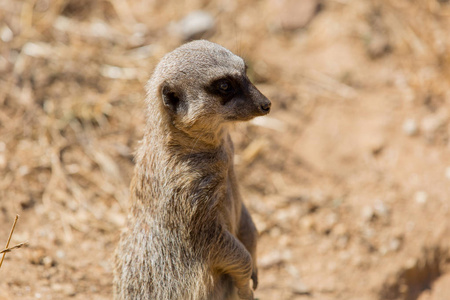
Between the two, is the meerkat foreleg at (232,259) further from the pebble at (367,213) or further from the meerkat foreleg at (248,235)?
the pebble at (367,213)

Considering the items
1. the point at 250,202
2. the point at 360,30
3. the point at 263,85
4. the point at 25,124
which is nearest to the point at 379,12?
the point at 360,30

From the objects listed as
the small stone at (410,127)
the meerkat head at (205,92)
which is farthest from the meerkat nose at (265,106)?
the small stone at (410,127)

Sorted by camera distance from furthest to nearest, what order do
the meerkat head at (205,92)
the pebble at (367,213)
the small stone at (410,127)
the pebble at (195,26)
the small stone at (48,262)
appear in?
the pebble at (195,26) < the small stone at (410,127) < the pebble at (367,213) < the small stone at (48,262) < the meerkat head at (205,92)

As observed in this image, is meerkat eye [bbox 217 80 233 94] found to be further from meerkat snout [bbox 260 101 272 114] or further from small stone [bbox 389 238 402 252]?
small stone [bbox 389 238 402 252]

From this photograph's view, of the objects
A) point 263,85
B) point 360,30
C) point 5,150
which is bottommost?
point 5,150

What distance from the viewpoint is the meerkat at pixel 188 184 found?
267cm

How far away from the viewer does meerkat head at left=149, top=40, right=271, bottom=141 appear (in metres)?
2.64

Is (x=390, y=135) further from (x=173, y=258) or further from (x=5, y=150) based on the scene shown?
(x=5, y=150)

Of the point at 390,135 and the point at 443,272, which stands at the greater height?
the point at 390,135

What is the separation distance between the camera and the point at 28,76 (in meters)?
5.32

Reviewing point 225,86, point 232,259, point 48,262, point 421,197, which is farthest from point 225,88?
point 421,197

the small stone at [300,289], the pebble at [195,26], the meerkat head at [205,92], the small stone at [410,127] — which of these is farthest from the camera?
the pebble at [195,26]

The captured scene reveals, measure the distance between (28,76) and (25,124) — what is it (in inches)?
25.3

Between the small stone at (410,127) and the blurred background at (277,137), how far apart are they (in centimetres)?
1
